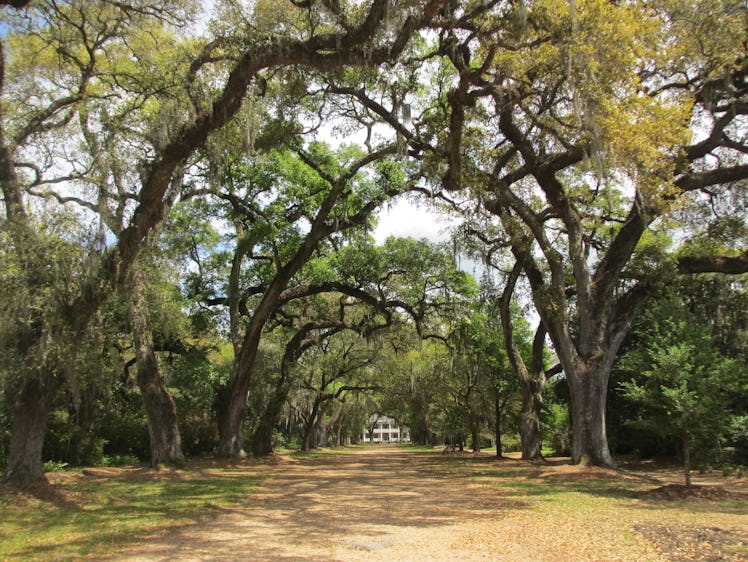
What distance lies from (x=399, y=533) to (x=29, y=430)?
279 inches

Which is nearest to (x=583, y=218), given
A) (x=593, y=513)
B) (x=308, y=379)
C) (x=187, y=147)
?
(x=593, y=513)

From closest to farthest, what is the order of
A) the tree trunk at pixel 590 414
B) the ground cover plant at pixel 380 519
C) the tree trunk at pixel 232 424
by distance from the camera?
the ground cover plant at pixel 380 519 → the tree trunk at pixel 590 414 → the tree trunk at pixel 232 424

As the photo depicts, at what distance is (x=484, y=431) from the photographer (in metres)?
32.6

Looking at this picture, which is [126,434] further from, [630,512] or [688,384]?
[688,384]

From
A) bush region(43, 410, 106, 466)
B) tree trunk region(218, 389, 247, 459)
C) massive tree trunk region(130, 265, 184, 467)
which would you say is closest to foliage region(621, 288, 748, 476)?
massive tree trunk region(130, 265, 184, 467)

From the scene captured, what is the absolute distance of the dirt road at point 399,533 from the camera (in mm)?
5383

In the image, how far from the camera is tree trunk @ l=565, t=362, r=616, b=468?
13742mm

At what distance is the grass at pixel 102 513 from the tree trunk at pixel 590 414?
886cm

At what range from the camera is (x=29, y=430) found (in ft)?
30.0

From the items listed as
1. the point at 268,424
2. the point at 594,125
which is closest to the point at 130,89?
the point at 594,125

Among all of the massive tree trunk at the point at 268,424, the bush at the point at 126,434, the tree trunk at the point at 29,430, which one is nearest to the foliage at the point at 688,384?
the tree trunk at the point at 29,430

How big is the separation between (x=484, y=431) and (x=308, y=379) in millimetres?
11999

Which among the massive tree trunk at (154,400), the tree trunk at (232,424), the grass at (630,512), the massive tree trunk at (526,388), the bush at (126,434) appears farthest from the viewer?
the massive tree trunk at (526,388)

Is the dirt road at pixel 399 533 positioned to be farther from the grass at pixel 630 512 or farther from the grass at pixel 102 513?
the grass at pixel 102 513
